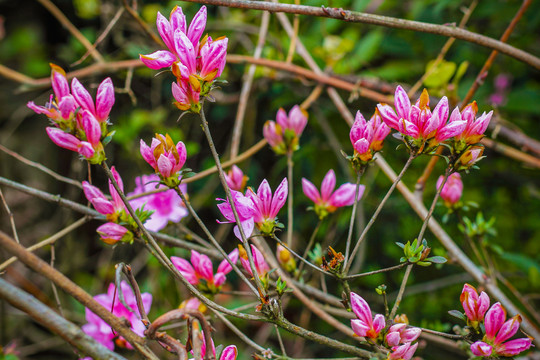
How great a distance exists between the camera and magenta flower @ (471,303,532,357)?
0.65 metres

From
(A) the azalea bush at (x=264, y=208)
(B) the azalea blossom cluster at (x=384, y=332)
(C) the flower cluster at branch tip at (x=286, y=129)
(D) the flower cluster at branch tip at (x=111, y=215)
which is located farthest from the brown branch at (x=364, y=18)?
(B) the azalea blossom cluster at (x=384, y=332)

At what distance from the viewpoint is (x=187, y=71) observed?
656 mm

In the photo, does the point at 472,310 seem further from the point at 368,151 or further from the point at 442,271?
the point at 442,271

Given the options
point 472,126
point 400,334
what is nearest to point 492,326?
point 400,334

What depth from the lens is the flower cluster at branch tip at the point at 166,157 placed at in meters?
0.69

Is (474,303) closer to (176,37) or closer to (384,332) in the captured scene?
(384,332)

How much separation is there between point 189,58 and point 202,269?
384mm

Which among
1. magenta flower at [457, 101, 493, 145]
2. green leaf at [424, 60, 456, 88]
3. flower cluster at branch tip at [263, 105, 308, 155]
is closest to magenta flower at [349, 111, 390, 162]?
magenta flower at [457, 101, 493, 145]

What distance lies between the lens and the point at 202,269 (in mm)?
846

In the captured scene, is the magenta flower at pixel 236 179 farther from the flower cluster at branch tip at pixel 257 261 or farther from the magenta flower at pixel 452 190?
the magenta flower at pixel 452 190

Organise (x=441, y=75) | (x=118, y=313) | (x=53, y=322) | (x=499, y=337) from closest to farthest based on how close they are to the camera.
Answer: (x=53, y=322) → (x=499, y=337) → (x=118, y=313) → (x=441, y=75)

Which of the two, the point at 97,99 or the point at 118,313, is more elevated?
the point at 97,99

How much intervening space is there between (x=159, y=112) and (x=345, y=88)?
874mm

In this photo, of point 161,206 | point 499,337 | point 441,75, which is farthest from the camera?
point 441,75
